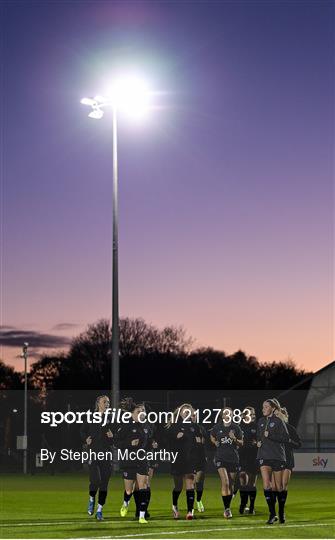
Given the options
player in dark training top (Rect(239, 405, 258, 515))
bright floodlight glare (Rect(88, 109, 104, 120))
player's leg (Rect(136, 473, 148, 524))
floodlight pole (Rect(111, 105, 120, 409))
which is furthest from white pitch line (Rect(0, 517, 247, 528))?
bright floodlight glare (Rect(88, 109, 104, 120))

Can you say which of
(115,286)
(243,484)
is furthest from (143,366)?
(243,484)

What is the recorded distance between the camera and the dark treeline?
74.1 metres

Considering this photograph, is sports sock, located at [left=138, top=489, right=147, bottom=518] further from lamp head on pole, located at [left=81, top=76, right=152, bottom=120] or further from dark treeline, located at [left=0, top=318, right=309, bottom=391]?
dark treeline, located at [left=0, top=318, right=309, bottom=391]

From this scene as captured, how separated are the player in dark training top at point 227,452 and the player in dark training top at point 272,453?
1.35m

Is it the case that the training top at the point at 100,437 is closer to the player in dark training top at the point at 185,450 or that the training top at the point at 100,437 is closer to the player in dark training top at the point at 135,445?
the player in dark training top at the point at 135,445

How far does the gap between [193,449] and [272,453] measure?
6.82 ft

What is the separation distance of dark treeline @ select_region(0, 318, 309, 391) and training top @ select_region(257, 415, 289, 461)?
182 ft

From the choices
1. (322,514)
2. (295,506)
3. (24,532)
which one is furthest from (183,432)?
(295,506)

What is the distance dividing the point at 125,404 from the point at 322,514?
6430mm

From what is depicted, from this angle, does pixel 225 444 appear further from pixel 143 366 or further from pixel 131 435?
pixel 143 366

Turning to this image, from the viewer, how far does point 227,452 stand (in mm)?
20062

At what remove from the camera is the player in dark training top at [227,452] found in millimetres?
19938

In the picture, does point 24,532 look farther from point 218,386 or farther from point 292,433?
point 218,386

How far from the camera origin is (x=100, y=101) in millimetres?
37625
